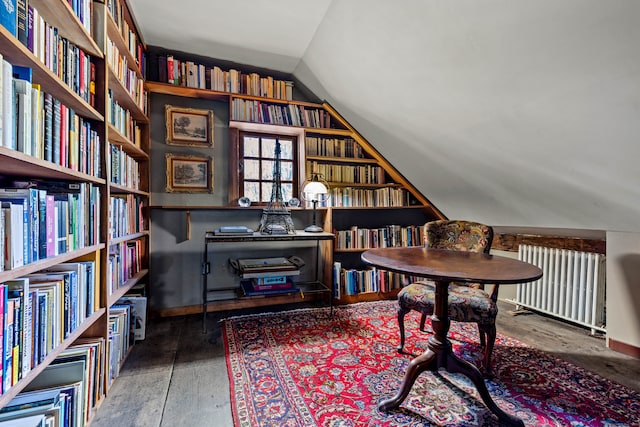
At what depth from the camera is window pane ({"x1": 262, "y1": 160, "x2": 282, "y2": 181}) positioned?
301 cm

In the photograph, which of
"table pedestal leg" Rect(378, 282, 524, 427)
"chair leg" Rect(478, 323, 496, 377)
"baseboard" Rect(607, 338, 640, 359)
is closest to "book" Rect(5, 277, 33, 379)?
"table pedestal leg" Rect(378, 282, 524, 427)

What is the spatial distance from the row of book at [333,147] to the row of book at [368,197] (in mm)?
379

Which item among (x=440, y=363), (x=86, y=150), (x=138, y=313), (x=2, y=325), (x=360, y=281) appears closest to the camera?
(x=2, y=325)

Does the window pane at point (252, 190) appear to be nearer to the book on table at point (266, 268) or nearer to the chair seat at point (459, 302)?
the book on table at point (266, 268)

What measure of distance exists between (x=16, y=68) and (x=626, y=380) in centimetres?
317

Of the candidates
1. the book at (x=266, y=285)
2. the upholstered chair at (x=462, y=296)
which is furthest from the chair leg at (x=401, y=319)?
the book at (x=266, y=285)

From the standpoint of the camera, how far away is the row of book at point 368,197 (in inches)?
120

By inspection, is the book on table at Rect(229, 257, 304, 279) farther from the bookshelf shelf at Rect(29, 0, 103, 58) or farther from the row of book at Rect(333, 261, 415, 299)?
the bookshelf shelf at Rect(29, 0, 103, 58)

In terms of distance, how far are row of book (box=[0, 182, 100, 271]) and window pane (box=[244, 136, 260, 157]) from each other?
167 cm

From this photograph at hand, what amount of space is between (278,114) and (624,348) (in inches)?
129

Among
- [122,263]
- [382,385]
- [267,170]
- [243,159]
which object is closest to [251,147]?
[243,159]

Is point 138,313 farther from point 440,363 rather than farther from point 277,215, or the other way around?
point 440,363

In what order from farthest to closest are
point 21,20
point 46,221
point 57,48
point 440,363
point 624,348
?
point 624,348
point 440,363
point 57,48
point 46,221
point 21,20

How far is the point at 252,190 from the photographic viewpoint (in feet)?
9.71
